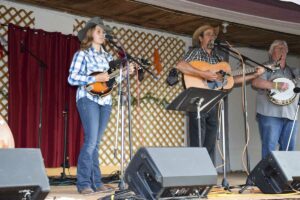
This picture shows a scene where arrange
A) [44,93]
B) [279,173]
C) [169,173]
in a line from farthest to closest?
[44,93]
[279,173]
[169,173]

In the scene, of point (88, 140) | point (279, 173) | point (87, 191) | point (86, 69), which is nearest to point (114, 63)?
point (86, 69)

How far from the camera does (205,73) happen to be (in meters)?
3.61

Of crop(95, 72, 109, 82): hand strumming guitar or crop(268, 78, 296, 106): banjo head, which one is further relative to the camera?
crop(268, 78, 296, 106): banjo head

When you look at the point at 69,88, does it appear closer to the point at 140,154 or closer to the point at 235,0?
the point at 235,0

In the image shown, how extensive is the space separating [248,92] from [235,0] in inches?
103

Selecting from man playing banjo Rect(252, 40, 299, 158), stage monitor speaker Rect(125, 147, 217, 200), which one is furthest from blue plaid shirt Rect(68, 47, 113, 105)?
man playing banjo Rect(252, 40, 299, 158)

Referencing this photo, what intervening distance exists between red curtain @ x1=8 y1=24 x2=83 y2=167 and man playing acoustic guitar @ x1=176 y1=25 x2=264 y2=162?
153 cm

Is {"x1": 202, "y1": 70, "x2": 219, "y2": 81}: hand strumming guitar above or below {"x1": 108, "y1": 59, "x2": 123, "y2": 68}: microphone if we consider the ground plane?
below

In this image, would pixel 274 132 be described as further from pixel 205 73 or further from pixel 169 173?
pixel 169 173

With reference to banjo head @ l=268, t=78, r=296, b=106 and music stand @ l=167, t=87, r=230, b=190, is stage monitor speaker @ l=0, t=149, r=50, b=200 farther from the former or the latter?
banjo head @ l=268, t=78, r=296, b=106

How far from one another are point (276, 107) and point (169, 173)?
6.48ft

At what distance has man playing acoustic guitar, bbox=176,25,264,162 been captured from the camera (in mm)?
3588

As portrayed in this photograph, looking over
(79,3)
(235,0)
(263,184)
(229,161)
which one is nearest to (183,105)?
(263,184)

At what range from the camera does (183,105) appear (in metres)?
2.99
